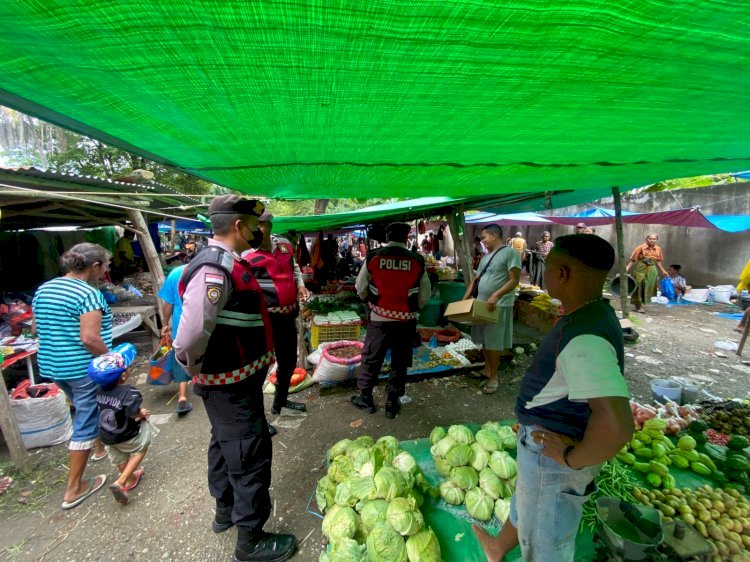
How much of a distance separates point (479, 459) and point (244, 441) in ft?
5.92

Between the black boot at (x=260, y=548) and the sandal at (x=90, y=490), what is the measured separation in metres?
1.69

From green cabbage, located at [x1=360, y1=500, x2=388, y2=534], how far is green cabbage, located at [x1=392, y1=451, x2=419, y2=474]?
32cm

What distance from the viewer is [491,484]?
239cm

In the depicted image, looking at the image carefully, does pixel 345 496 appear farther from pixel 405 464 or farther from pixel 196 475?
pixel 196 475

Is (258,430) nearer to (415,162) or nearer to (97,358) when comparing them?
(97,358)

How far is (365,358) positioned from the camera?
3.96 meters

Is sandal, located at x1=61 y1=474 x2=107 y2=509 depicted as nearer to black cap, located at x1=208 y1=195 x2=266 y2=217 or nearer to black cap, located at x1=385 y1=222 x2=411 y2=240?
black cap, located at x1=208 y1=195 x2=266 y2=217

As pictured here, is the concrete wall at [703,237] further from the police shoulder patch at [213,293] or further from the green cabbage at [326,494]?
the police shoulder patch at [213,293]

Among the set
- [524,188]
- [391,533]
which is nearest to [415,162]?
[524,188]

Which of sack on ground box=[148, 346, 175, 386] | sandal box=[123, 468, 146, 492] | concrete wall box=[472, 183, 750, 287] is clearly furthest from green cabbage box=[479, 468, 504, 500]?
concrete wall box=[472, 183, 750, 287]

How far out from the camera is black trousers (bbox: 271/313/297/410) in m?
3.70

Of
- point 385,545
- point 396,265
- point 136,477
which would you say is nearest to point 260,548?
point 385,545

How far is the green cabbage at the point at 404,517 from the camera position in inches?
77.4

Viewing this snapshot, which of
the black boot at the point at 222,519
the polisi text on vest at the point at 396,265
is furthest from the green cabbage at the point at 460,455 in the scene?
the polisi text on vest at the point at 396,265
